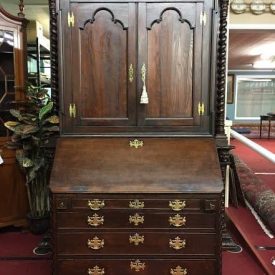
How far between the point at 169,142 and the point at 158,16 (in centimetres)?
84

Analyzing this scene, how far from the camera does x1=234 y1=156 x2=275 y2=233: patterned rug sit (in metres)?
3.30

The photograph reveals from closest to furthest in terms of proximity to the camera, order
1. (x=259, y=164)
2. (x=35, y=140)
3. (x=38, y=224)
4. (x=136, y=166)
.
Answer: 1. (x=136, y=166)
2. (x=35, y=140)
3. (x=38, y=224)
4. (x=259, y=164)

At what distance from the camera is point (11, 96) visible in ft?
10.0

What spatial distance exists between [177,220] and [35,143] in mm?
1378

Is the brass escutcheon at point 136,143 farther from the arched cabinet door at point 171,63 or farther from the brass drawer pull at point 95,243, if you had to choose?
the brass drawer pull at point 95,243

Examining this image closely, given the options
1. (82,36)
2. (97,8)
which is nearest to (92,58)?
(82,36)

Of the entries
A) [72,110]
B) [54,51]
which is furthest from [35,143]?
Result: [54,51]

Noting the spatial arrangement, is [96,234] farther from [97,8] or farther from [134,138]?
[97,8]

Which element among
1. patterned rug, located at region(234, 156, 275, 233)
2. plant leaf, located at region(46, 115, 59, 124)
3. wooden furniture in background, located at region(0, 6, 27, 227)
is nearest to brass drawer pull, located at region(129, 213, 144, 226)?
plant leaf, located at region(46, 115, 59, 124)

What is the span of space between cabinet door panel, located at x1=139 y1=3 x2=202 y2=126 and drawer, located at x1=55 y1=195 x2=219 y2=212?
0.54 m

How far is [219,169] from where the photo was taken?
2191mm

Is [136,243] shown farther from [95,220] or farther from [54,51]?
[54,51]

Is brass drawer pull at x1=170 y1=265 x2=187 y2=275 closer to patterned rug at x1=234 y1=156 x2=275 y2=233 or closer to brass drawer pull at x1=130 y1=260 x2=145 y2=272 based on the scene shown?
brass drawer pull at x1=130 y1=260 x2=145 y2=272

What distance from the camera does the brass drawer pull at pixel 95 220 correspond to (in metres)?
2.10
